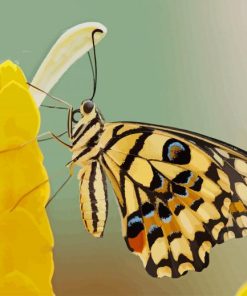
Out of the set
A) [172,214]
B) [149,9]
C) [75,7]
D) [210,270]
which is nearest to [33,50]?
[75,7]

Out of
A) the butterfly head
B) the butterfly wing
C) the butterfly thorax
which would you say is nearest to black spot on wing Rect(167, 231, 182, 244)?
the butterfly wing

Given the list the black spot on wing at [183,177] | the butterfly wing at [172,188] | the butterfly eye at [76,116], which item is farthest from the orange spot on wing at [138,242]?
the butterfly eye at [76,116]

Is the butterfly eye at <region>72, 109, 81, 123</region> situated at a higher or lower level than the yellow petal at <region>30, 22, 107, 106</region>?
lower

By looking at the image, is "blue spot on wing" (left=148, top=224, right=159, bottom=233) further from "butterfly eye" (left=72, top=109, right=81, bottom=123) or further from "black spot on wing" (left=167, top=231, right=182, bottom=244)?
"butterfly eye" (left=72, top=109, right=81, bottom=123)

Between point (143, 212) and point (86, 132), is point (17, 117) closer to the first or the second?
point (86, 132)

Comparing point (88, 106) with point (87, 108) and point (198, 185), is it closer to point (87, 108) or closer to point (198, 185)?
point (87, 108)
